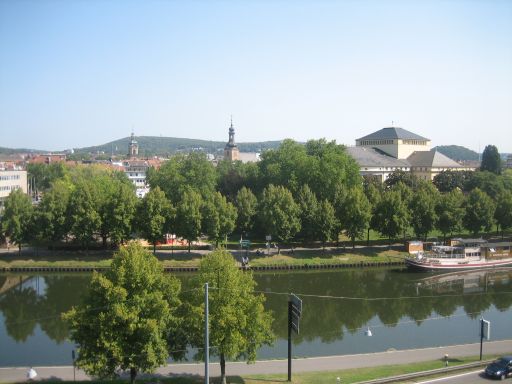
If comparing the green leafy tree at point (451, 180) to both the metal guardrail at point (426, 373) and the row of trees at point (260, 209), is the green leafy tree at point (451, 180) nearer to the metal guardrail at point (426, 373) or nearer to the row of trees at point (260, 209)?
the row of trees at point (260, 209)

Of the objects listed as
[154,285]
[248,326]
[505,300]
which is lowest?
[505,300]

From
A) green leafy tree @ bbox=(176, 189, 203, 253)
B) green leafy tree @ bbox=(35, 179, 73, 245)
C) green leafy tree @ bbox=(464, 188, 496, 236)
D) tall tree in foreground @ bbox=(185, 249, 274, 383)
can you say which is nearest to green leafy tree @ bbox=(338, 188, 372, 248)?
green leafy tree @ bbox=(464, 188, 496, 236)

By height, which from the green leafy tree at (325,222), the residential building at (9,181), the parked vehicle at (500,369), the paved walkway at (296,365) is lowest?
the paved walkway at (296,365)

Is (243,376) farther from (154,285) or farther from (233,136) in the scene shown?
(233,136)

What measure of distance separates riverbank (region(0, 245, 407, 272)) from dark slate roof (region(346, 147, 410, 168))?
3639 cm

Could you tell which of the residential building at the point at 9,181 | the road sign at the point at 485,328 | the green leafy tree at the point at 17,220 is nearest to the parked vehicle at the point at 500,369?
the road sign at the point at 485,328

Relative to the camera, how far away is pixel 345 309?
1294 inches

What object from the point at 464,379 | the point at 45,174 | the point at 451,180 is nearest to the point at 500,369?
the point at 464,379

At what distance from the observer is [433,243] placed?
1998 inches

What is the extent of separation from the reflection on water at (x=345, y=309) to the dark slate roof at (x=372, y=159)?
40175 millimetres

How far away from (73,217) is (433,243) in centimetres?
3260

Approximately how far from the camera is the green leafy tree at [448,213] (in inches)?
1978

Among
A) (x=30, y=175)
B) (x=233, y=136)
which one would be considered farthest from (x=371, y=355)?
(x=233, y=136)

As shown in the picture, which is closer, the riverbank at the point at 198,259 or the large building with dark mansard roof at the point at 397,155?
the riverbank at the point at 198,259
